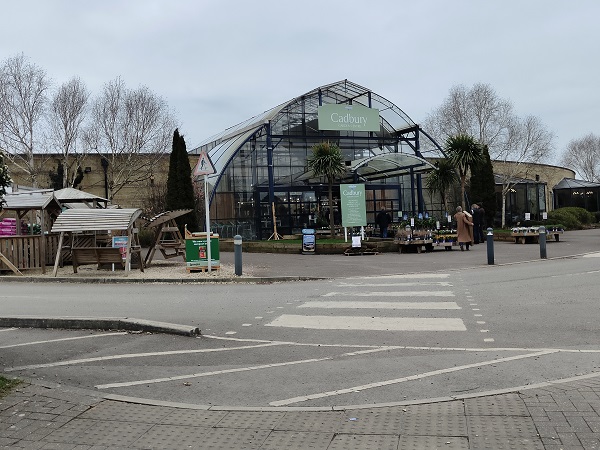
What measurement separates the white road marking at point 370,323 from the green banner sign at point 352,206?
55.5 ft

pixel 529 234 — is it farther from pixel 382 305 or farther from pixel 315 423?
pixel 315 423

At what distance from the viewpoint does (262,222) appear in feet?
102

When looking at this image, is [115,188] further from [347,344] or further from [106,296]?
[347,344]

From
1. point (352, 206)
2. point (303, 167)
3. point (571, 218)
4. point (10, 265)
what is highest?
point (303, 167)

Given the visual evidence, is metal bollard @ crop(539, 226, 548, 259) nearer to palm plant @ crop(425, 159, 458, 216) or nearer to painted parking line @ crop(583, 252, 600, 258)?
painted parking line @ crop(583, 252, 600, 258)

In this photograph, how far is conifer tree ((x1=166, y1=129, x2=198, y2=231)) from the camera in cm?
3045

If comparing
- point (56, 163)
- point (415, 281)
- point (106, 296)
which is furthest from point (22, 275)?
point (56, 163)

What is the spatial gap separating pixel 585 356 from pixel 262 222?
2506 cm

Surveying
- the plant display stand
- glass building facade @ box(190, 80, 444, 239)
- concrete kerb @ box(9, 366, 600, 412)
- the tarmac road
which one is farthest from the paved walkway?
glass building facade @ box(190, 80, 444, 239)

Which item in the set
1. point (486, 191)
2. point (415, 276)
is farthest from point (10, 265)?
point (486, 191)

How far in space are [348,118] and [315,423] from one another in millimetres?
30059

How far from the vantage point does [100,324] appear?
8.90m

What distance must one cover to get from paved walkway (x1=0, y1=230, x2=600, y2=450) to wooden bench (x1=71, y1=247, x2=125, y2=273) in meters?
12.5

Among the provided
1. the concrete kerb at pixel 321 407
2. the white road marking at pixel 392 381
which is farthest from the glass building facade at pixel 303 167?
the concrete kerb at pixel 321 407
